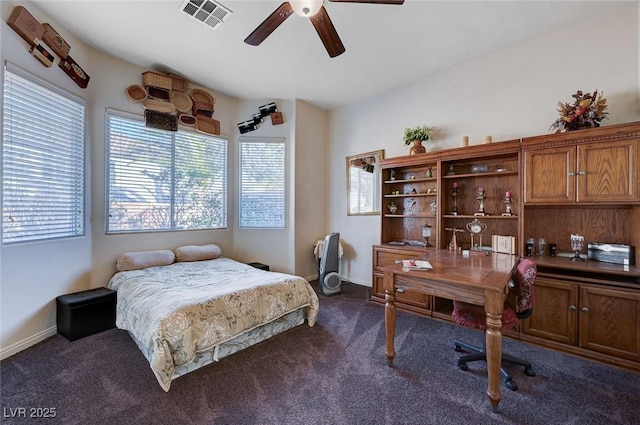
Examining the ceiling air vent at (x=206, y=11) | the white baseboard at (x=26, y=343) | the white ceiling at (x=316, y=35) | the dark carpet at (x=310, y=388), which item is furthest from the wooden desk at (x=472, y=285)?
the white baseboard at (x=26, y=343)

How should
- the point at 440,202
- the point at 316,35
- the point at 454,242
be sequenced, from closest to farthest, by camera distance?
the point at 316,35, the point at 454,242, the point at 440,202

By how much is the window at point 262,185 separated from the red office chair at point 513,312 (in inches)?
123

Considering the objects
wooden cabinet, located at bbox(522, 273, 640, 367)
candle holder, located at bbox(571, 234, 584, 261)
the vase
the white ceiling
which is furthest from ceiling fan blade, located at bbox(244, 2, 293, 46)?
candle holder, located at bbox(571, 234, 584, 261)

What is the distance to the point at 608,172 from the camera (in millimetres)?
2225

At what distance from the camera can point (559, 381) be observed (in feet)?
6.38

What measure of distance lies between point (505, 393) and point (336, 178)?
146 inches

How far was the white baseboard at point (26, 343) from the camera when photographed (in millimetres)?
2193

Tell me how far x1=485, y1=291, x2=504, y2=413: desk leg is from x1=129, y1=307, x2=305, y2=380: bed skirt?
6.01 ft

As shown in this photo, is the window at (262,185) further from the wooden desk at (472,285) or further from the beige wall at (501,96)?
the wooden desk at (472,285)

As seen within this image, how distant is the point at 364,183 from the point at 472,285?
9.69 ft

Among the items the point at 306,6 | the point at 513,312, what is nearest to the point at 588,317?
the point at 513,312

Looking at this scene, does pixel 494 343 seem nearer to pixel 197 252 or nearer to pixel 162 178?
pixel 197 252

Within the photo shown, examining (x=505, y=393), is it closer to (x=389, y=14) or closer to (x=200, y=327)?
(x=200, y=327)

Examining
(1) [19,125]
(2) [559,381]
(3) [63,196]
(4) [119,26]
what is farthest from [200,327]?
(4) [119,26]
